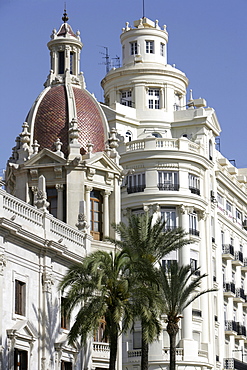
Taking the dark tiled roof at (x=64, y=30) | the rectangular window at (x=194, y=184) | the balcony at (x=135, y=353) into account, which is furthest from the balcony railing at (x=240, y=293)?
the dark tiled roof at (x=64, y=30)

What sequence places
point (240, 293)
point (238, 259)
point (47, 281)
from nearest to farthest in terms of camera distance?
1. point (47, 281)
2. point (240, 293)
3. point (238, 259)

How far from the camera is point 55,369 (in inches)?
2219

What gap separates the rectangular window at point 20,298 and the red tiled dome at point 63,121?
14175mm

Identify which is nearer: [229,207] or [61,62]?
[61,62]

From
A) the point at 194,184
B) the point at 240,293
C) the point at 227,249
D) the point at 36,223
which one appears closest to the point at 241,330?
the point at 240,293

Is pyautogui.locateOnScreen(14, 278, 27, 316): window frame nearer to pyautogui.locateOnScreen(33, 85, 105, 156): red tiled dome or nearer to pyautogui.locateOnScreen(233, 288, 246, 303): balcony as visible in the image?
pyautogui.locateOnScreen(33, 85, 105, 156): red tiled dome

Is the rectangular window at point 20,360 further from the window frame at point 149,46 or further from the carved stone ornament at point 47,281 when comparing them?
the window frame at point 149,46

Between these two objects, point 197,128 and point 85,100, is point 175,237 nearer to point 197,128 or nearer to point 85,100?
point 85,100

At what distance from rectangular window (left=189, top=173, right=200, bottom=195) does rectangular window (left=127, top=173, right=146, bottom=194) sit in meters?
3.77

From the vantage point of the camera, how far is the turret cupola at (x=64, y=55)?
6981 cm

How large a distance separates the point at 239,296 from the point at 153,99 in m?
18.7

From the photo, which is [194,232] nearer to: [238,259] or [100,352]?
[238,259]

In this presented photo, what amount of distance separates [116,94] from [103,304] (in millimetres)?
42882

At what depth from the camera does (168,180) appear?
84.8 m
